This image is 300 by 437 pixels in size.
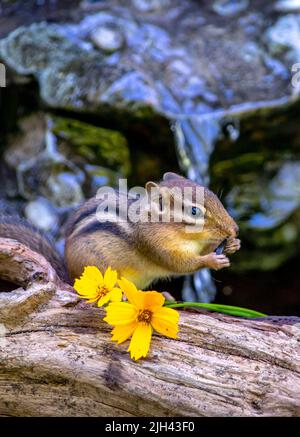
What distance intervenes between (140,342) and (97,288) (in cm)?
34

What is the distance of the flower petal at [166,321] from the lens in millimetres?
2955

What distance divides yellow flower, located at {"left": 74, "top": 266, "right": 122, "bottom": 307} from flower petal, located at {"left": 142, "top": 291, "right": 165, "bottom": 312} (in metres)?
0.16

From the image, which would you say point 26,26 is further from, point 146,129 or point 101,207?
point 101,207

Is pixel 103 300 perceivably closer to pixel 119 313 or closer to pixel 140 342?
pixel 119 313

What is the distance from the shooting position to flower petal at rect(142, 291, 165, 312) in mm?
2920

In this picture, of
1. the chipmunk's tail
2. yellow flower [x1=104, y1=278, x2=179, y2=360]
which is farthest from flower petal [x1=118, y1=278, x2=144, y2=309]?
the chipmunk's tail

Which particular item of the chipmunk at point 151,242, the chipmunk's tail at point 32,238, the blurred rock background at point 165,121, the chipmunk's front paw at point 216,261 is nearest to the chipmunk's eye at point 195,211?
the chipmunk at point 151,242

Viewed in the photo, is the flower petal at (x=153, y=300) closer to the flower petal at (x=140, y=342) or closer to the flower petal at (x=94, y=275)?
the flower petal at (x=140, y=342)

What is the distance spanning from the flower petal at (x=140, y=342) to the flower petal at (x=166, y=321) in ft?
0.13

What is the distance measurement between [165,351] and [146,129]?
11.3 feet

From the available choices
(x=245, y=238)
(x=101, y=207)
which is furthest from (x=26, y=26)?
(x=101, y=207)

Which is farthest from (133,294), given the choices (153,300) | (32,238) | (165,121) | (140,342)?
(165,121)
